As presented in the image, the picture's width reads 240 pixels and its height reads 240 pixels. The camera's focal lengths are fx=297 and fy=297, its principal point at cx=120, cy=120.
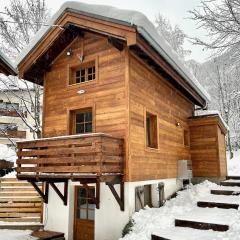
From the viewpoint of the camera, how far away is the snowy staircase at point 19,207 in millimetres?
11781

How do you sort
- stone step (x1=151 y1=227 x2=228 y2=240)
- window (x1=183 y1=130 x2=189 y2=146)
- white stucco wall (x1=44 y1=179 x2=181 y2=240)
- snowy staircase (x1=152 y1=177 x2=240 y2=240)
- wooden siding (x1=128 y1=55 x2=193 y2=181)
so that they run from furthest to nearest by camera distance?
window (x1=183 y1=130 x2=189 y2=146), wooden siding (x1=128 y1=55 x2=193 y2=181), white stucco wall (x1=44 y1=179 x2=181 y2=240), snowy staircase (x1=152 y1=177 x2=240 y2=240), stone step (x1=151 y1=227 x2=228 y2=240)

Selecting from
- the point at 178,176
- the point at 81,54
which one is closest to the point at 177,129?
the point at 178,176

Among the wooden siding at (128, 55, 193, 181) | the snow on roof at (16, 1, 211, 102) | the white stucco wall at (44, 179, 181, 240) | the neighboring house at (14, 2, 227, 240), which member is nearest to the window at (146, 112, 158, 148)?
the neighboring house at (14, 2, 227, 240)

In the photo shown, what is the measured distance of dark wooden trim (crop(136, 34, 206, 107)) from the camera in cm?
959

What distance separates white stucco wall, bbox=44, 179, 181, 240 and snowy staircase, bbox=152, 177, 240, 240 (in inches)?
57.8

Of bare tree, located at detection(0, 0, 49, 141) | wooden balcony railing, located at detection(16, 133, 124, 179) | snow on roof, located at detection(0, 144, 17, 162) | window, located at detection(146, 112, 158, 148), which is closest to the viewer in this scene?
wooden balcony railing, located at detection(16, 133, 124, 179)

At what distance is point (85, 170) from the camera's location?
838 cm

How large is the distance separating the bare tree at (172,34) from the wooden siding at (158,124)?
34.9 ft

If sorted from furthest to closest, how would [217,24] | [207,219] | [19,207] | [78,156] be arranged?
1. [19,207]
2. [78,156]
3. [207,219]
4. [217,24]

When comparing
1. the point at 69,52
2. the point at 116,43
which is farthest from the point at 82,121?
the point at 116,43

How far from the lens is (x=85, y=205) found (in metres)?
10.7

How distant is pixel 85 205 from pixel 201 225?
166 inches

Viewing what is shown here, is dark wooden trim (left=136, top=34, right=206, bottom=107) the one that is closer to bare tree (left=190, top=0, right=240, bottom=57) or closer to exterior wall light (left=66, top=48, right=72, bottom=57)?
bare tree (left=190, top=0, right=240, bottom=57)

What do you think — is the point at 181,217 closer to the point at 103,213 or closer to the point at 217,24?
the point at 103,213
